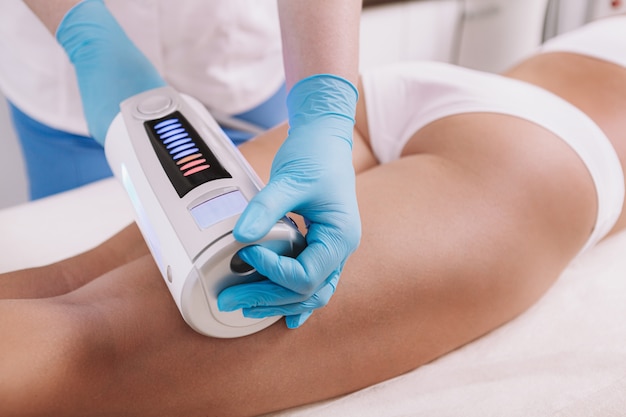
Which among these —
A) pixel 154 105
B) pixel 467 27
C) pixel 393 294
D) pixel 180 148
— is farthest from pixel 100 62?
pixel 467 27

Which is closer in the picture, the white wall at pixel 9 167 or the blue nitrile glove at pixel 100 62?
the blue nitrile glove at pixel 100 62

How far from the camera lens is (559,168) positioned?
2.79ft

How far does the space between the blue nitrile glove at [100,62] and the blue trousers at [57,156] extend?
1.18 ft

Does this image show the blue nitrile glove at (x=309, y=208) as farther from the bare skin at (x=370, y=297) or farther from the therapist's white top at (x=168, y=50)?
the therapist's white top at (x=168, y=50)

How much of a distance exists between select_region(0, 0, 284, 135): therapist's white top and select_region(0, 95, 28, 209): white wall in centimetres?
48

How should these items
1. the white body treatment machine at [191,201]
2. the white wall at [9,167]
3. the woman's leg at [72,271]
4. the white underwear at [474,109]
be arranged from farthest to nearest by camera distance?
the white wall at [9,167]
the white underwear at [474,109]
the woman's leg at [72,271]
the white body treatment machine at [191,201]

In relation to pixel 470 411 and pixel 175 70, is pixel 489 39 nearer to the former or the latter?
pixel 175 70

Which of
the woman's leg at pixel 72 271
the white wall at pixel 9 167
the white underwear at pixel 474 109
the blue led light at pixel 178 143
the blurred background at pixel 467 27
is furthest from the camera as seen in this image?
the blurred background at pixel 467 27

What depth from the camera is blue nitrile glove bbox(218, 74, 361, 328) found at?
558 mm

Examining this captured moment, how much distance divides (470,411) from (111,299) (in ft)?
1.41

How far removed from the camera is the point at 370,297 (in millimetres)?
718

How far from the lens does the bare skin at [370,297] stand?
0.61m

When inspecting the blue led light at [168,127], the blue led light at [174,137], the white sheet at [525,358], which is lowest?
the white sheet at [525,358]

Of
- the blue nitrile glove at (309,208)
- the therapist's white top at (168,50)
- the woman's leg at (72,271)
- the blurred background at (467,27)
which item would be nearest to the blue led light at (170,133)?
the blue nitrile glove at (309,208)
